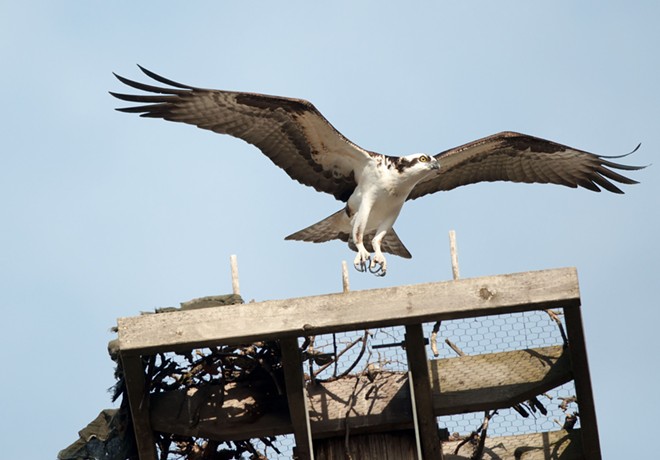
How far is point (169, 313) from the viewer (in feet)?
20.4

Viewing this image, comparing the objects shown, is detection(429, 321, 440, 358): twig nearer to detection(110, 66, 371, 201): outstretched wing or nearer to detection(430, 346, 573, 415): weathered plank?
detection(430, 346, 573, 415): weathered plank

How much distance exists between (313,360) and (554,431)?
5.42ft

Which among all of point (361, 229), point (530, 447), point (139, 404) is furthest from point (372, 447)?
point (361, 229)

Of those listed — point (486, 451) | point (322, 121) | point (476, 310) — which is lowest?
point (486, 451)

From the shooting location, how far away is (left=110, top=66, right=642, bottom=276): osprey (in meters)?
8.39

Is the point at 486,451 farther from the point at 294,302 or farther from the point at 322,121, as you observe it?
the point at 322,121

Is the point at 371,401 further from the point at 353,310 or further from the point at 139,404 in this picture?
the point at 139,404

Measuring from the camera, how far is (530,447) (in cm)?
689

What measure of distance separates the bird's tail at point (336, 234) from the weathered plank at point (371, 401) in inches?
92.4

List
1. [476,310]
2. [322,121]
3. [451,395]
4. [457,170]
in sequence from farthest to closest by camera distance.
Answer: [457,170] < [322,121] < [451,395] < [476,310]

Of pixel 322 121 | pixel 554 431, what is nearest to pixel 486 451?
pixel 554 431

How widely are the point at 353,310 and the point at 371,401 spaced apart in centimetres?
92

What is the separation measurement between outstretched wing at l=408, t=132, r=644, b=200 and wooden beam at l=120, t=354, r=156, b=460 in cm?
355

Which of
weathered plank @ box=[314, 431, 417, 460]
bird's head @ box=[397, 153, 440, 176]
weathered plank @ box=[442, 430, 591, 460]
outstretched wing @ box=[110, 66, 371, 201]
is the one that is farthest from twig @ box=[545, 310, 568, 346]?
outstretched wing @ box=[110, 66, 371, 201]
